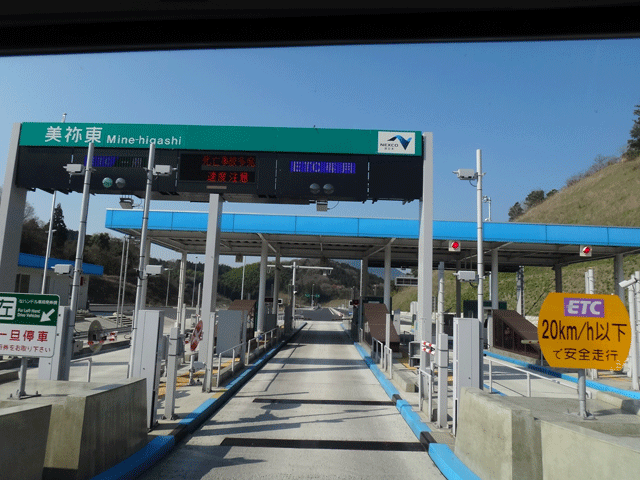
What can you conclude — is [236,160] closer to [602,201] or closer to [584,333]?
[584,333]

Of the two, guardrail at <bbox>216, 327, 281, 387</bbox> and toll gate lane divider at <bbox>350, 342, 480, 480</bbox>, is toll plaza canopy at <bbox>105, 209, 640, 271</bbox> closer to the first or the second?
guardrail at <bbox>216, 327, 281, 387</bbox>

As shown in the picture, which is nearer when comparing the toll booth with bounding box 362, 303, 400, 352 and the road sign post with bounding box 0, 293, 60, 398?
the road sign post with bounding box 0, 293, 60, 398

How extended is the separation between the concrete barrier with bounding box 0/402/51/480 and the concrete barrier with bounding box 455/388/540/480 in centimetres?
485

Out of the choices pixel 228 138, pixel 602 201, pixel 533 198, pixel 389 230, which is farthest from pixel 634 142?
pixel 228 138

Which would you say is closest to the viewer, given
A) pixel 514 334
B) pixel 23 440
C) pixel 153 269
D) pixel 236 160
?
pixel 23 440

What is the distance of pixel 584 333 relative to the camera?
5281mm

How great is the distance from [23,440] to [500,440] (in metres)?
4.93

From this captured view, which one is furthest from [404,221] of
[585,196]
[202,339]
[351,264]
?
[351,264]

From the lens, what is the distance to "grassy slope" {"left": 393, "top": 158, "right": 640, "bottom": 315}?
57125 mm

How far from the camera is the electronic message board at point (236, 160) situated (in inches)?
512

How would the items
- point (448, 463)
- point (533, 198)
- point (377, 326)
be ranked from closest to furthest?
point (448, 463) → point (377, 326) → point (533, 198)

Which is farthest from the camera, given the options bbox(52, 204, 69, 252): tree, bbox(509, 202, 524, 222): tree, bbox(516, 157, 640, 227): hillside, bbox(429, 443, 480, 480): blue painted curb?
bbox(509, 202, 524, 222): tree

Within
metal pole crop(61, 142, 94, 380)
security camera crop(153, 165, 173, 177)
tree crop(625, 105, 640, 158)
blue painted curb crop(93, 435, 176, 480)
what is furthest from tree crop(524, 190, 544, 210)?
blue painted curb crop(93, 435, 176, 480)

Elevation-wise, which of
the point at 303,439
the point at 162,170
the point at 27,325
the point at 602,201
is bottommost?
the point at 303,439
